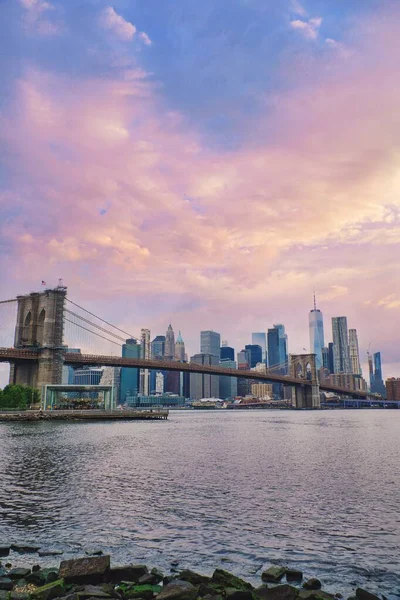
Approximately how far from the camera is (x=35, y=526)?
674 inches

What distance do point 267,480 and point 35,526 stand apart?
1392 cm

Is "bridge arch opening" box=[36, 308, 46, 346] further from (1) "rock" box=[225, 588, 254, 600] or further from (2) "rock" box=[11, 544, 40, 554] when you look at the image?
(1) "rock" box=[225, 588, 254, 600]

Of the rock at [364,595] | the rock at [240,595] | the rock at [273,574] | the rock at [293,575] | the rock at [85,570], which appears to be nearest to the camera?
the rock at [240,595]

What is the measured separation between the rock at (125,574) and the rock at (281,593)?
132 inches

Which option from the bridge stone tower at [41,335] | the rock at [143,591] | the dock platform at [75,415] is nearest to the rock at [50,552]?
the rock at [143,591]

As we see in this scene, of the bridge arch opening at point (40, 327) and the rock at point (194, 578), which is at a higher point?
the bridge arch opening at point (40, 327)

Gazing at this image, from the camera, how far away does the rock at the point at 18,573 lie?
11844 millimetres

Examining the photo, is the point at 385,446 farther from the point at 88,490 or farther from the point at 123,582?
the point at 123,582

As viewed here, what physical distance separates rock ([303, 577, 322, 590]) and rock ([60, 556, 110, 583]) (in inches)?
193

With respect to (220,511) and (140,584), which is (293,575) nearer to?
(140,584)

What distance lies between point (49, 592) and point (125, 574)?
224 cm

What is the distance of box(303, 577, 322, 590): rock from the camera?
11.6 m

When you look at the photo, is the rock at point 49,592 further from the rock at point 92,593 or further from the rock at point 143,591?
the rock at point 143,591

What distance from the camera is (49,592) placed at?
10344 mm
